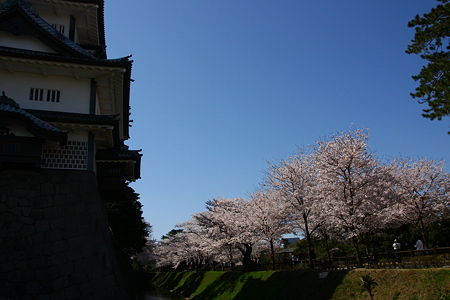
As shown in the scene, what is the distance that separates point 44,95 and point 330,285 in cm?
1667

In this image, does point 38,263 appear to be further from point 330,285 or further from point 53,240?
point 330,285

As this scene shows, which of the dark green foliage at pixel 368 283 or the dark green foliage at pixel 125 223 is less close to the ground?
the dark green foliage at pixel 125 223

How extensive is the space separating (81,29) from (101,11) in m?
1.55

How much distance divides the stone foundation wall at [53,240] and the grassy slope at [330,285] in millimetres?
10829

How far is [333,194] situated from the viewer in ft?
65.5

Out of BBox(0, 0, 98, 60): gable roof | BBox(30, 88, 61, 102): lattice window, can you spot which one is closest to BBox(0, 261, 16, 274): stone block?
BBox(30, 88, 61, 102): lattice window

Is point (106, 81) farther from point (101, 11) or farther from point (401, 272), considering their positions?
point (401, 272)

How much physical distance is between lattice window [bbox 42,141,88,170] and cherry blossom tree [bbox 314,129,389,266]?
13.7 metres

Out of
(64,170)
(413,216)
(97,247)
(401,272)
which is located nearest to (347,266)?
(401,272)

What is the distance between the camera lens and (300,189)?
2355 cm

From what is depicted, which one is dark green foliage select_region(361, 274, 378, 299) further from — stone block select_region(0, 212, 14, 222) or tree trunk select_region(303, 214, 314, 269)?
stone block select_region(0, 212, 14, 222)

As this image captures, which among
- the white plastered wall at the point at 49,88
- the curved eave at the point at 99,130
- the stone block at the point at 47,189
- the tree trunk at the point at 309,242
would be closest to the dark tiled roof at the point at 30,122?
the curved eave at the point at 99,130

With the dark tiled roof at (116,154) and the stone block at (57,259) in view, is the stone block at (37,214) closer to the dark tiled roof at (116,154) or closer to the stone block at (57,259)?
the stone block at (57,259)

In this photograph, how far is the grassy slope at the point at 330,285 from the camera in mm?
12747
